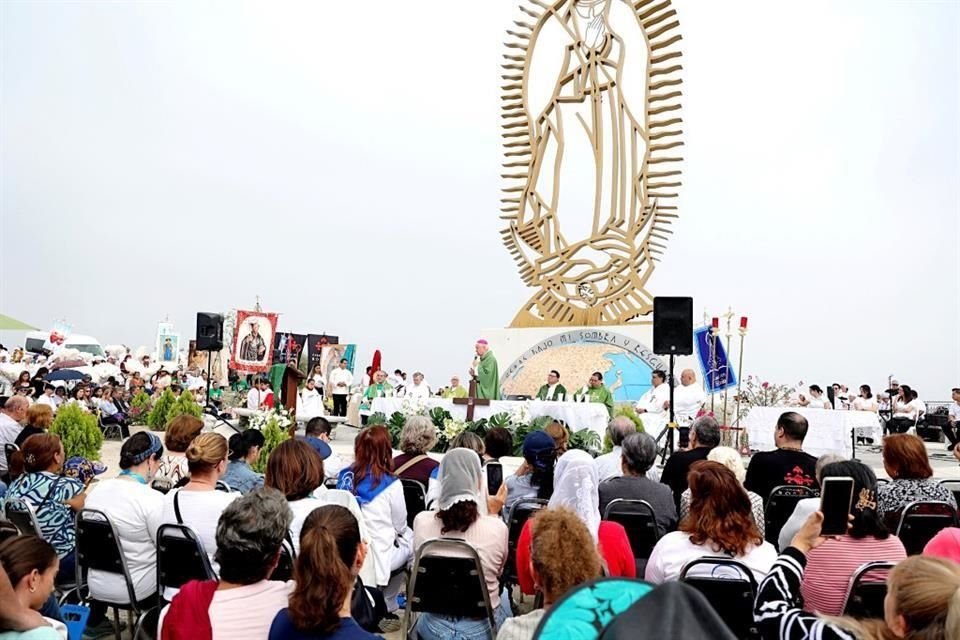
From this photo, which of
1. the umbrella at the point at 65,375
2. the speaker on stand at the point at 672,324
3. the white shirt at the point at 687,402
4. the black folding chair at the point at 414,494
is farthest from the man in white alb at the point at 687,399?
the umbrella at the point at 65,375

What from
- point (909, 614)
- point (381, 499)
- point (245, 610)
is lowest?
point (245, 610)

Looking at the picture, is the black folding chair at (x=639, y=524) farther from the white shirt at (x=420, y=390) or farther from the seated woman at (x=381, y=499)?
the white shirt at (x=420, y=390)

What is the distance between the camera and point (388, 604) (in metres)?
4.52

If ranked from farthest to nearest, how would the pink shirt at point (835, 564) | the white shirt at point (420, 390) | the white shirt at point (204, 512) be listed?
the white shirt at point (420, 390) < the white shirt at point (204, 512) < the pink shirt at point (835, 564)

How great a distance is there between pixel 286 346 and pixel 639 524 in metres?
21.3

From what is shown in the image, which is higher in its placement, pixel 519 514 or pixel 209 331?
pixel 209 331

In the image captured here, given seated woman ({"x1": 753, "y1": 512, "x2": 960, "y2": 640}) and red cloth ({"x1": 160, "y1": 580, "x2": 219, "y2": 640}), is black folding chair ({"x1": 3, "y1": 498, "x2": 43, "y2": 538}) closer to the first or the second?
red cloth ({"x1": 160, "y1": 580, "x2": 219, "y2": 640})

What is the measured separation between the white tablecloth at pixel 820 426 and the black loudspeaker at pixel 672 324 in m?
3.00

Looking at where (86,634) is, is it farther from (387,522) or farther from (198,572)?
(387,522)

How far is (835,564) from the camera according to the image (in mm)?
2947

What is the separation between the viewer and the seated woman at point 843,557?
2934mm

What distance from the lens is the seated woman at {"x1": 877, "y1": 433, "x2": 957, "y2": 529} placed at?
409 centimetres

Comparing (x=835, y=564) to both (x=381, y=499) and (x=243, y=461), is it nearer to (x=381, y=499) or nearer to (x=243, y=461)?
(x=381, y=499)

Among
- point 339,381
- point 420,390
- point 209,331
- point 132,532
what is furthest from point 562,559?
point 339,381
